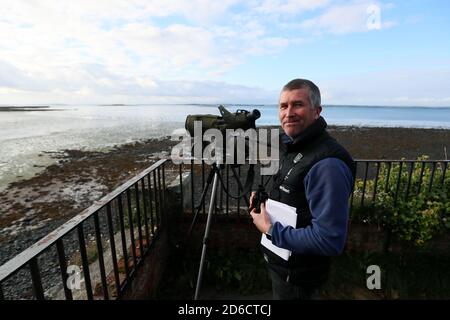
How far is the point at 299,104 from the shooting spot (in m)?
1.68

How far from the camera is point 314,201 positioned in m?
1.53

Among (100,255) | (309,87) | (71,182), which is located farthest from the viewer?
(71,182)

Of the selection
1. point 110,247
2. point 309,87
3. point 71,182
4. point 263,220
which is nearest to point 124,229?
point 110,247

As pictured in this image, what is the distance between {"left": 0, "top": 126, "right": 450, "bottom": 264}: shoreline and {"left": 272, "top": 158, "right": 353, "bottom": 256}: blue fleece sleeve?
7.51m

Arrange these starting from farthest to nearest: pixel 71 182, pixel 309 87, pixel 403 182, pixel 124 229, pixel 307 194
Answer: pixel 71 182 < pixel 403 182 < pixel 124 229 < pixel 309 87 < pixel 307 194

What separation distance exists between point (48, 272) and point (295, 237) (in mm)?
5806

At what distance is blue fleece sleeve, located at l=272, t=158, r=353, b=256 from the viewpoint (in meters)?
1.45

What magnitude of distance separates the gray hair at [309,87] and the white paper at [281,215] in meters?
0.72

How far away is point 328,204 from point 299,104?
661mm

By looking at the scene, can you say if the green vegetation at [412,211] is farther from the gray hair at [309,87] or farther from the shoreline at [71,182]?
the shoreline at [71,182]

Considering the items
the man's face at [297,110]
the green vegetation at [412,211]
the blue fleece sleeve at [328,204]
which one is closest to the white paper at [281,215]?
the blue fleece sleeve at [328,204]

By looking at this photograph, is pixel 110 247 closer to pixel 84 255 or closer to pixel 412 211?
pixel 84 255

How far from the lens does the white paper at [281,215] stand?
178 cm
